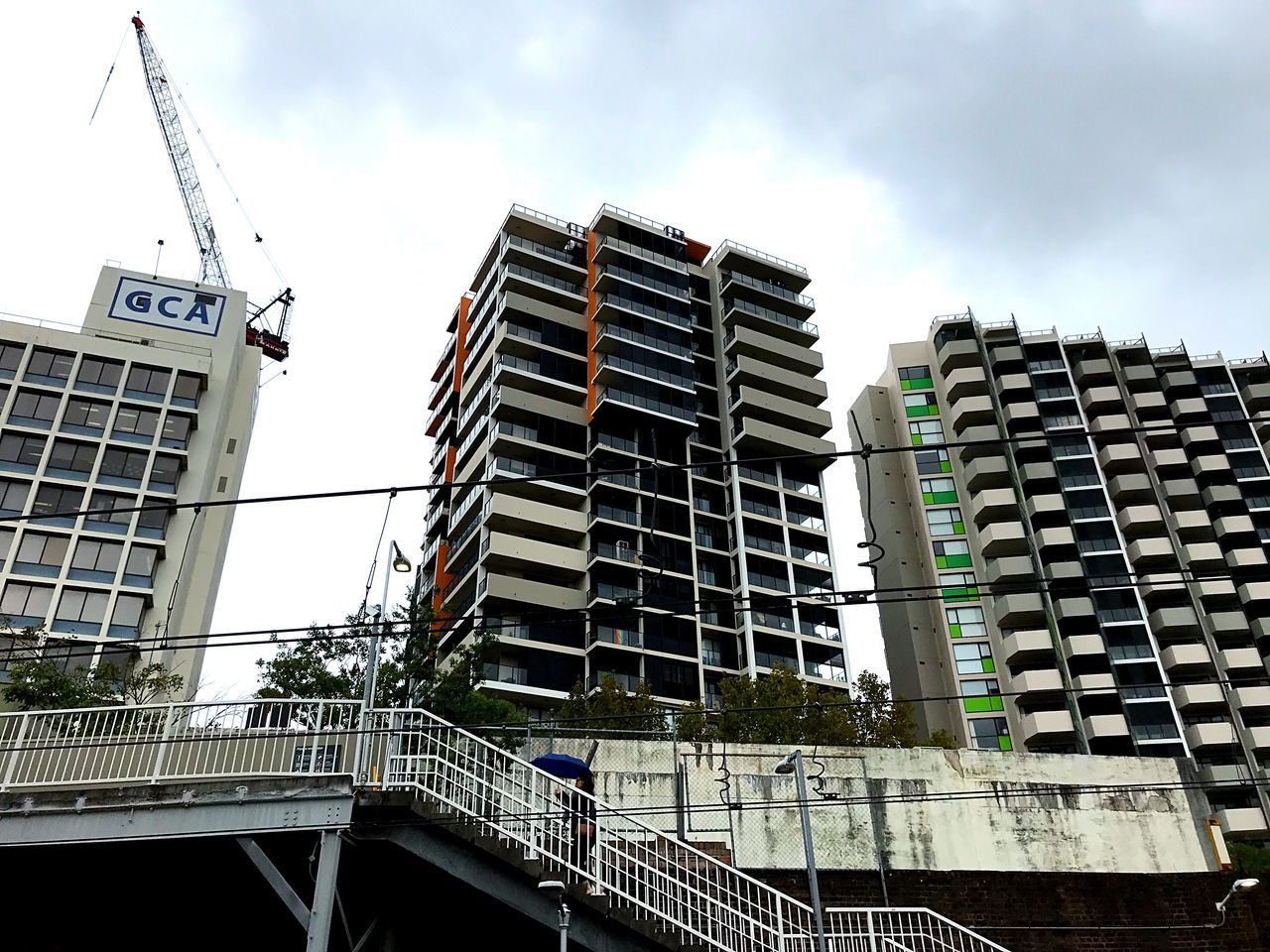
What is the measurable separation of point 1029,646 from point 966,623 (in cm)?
516

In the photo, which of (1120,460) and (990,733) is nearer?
(990,733)

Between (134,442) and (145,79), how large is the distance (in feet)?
199

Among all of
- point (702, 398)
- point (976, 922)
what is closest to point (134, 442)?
point (702, 398)

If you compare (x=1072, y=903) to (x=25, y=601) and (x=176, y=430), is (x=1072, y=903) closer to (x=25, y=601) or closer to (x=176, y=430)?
(x=25, y=601)

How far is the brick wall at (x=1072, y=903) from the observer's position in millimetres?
18891

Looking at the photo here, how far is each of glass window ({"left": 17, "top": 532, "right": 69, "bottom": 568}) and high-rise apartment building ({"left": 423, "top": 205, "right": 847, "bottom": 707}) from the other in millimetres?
20150

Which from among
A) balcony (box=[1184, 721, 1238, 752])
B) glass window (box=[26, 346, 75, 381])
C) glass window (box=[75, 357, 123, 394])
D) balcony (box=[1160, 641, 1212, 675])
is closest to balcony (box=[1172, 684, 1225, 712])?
balcony (box=[1184, 721, 1238, 752])

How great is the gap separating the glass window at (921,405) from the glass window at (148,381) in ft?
168

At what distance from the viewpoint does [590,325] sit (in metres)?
71.9

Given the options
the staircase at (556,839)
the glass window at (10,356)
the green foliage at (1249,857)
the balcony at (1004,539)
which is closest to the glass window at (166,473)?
the glass window at (10,356)

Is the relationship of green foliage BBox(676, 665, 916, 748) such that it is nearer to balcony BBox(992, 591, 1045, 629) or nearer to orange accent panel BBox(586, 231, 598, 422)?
balcony BBox(992, 591, 1045, 629)

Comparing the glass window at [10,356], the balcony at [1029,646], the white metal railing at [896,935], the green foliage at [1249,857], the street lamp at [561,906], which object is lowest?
the white metal railing at [896,935]

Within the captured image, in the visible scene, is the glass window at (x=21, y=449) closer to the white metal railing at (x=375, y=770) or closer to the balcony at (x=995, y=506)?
the white metal railing at (x=375, y=770)

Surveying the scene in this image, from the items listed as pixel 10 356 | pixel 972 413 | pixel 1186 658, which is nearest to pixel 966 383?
pixel 972 413
